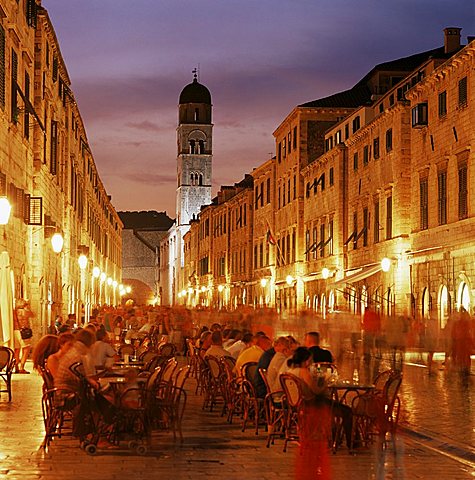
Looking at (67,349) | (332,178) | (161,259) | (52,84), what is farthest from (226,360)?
(161,259)

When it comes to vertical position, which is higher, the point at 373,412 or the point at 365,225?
the point at 365,225

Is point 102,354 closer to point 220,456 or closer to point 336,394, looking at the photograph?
point 336,394

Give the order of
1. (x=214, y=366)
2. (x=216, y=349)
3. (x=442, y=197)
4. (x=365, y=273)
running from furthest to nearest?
(x=365, y=273) → (x=442, y=197) → (x=216, y=349) → (x=214, y=366)

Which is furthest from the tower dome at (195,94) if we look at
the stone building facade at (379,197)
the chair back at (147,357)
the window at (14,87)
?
the chair back at (147,357)

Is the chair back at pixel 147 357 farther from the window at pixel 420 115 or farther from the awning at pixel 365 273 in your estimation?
the awning at pixel 365 273

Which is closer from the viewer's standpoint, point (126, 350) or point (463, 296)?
point (126, 350)

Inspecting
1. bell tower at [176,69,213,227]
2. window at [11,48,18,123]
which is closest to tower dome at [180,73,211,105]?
bell tower at [176,69,213,227]

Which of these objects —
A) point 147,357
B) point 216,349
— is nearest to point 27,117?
point 147,357

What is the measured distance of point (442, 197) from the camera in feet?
116

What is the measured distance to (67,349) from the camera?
543 inches

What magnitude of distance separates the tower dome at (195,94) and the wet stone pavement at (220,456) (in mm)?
121108

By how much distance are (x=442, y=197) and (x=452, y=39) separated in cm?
1019

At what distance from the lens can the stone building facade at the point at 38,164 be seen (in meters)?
25.1

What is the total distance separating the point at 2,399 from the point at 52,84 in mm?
20561
